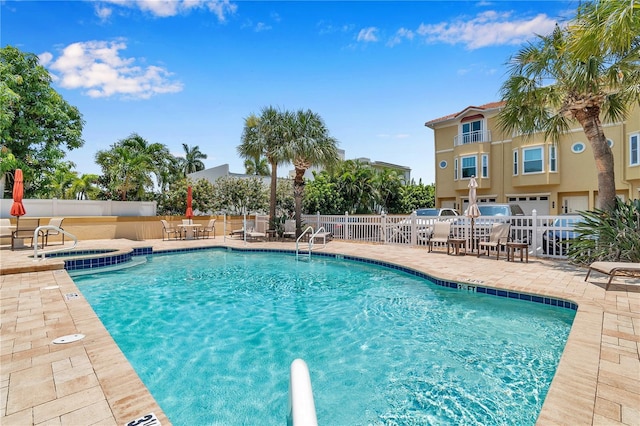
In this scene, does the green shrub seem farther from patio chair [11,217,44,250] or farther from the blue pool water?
patio chair [11,217,44,250]

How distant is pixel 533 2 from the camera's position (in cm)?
984

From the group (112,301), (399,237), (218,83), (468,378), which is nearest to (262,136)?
(218,83)

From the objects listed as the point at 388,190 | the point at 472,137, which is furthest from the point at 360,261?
the point at 472,137

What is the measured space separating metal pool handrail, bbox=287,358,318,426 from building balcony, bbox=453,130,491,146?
25.1 m

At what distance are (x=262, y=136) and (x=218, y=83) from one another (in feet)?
9.49

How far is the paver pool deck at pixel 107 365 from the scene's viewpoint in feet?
7.48

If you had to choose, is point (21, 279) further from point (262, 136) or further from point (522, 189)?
point (522, 189)

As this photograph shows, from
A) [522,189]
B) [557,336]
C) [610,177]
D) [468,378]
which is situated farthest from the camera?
[522,189]

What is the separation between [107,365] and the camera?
296 cm

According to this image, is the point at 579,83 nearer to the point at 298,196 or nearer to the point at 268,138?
the point at 298,196

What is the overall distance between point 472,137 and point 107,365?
2489 centimetres

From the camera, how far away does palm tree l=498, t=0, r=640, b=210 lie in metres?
6.95

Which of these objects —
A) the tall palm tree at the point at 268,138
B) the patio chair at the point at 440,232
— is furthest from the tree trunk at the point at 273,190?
the patio chair at the point at 440,232

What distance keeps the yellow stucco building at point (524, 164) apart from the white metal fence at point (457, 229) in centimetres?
914
